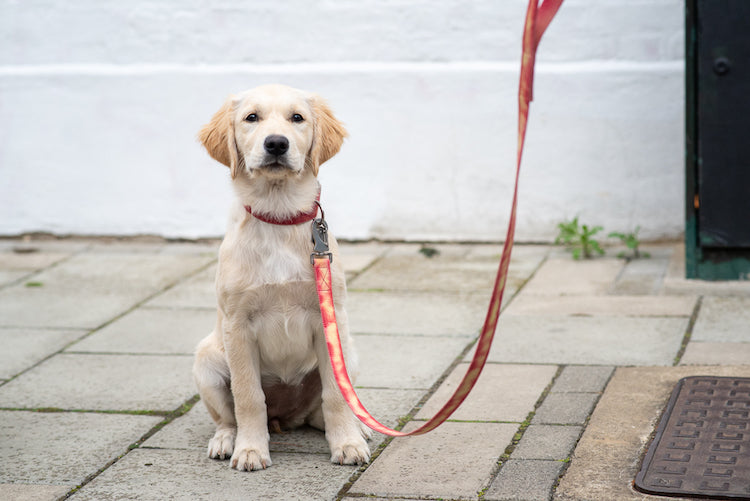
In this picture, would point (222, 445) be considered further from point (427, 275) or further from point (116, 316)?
point (427, 275)

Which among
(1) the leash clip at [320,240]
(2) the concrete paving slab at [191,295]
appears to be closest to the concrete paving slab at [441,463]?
(1) the leash clip at [320,240]

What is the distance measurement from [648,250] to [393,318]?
244cm

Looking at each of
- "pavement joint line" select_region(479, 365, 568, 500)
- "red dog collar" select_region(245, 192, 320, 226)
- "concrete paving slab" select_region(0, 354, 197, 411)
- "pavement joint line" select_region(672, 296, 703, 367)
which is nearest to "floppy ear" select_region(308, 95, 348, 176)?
"red dog collar" select_region(245, 192, 320, 226)

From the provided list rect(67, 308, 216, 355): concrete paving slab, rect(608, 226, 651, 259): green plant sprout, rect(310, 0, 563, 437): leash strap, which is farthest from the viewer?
rect(608, 226, 651, 259): green plant sprout

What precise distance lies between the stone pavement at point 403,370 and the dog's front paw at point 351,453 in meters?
0.04

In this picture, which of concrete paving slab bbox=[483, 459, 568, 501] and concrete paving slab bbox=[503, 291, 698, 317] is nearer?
concrete paving slab bbox=[483, 459, 568, 501]

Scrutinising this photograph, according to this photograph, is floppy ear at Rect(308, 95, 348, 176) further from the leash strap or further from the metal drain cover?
the metal drain cover

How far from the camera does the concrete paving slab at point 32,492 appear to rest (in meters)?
3.49

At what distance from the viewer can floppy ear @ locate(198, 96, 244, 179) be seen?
3768 mm

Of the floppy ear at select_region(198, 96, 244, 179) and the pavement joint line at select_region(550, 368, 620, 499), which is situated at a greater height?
the floppy ear at select_region(198, 96, 244, 179)

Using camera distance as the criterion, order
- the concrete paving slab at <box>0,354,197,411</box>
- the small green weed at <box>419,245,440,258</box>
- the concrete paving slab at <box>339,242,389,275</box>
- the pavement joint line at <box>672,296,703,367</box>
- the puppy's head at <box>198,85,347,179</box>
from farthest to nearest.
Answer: the small green weed at <box>419,245,440,258</box>, the concrete paving slab at <box>339,242,389,275</box>, the pavement joint line at <box>672,296,703,367</box>, the concrete paving slab at <box>0,354,197,411</box>, the puppy's head at <box>198,85,347,179</box>

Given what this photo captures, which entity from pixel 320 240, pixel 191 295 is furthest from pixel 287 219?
pixel 191 295

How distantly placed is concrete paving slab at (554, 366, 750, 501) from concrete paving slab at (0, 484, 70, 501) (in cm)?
177

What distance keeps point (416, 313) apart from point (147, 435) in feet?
7.45
